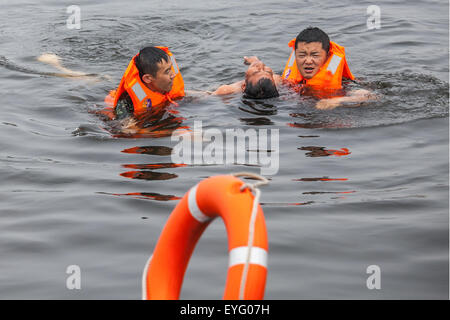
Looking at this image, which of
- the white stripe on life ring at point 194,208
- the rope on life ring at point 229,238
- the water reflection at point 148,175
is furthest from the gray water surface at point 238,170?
the white stripe on life ring at point 194,208

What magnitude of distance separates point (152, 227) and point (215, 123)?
250cm

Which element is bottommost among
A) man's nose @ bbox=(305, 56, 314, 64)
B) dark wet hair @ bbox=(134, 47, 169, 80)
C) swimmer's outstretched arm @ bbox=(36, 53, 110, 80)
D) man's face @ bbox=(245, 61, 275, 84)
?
dark wet hair @ bbox=(134, 47, 169, 80)

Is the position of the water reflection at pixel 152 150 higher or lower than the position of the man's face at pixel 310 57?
lower

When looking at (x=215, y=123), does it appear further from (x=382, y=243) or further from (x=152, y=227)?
(x=382, y=243)

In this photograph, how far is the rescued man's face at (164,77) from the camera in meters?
6.91

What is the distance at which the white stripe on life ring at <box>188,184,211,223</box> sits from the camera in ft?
9.46

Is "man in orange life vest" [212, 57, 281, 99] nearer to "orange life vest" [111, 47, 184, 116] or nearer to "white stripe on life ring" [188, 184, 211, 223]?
"orange life vest" [111, 47, 184, 116]

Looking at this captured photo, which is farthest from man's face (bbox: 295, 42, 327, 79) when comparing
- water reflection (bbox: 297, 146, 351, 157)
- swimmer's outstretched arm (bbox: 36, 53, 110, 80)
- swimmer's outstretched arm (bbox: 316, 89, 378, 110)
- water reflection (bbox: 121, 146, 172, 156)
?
swimmer's outstretched arm (bbox: 36, 53, 110, 80)

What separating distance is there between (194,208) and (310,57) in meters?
4.70

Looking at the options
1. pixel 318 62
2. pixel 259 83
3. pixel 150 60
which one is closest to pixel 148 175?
pixel 150 60

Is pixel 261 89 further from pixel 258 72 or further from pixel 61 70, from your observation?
pixel 61 70

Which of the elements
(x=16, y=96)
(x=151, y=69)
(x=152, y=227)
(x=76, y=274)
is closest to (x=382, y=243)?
(x=152, y=227)

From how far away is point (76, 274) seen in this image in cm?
386

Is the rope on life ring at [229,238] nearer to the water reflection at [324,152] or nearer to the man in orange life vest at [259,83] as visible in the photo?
the water reflection at [324,152]
